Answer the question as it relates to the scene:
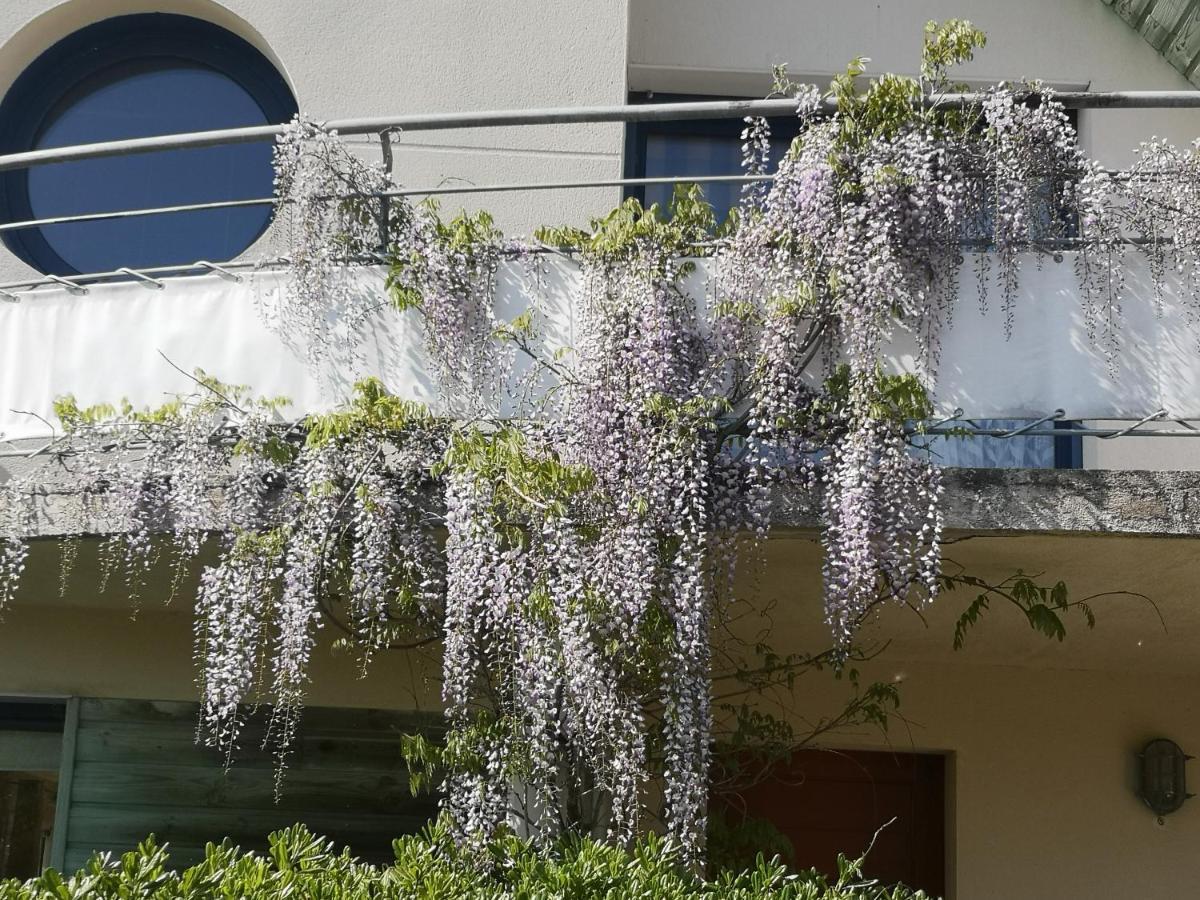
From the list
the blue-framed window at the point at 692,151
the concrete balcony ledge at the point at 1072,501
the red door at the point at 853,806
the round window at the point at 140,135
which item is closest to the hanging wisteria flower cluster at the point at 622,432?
the concrete balcony ledge at the point at 1072,501

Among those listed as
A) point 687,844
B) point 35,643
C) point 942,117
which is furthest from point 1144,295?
point 35,643

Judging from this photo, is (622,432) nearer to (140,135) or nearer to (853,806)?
(853,806)

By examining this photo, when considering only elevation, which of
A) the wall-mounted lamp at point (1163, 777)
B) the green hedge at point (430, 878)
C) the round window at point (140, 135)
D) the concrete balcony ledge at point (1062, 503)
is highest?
the round window at point (140, 135)

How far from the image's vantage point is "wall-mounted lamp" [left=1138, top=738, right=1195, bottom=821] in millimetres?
6242

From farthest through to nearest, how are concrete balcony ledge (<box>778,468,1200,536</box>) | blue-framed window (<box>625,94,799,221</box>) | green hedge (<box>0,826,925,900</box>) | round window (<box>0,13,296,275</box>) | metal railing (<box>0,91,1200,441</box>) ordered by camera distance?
1. blue-framed window (<box>625,94,799,221</box>)
2. round window (<box>0,13,296,275</box>)
3. metal railing (<box>0,91,1200,441</box>)
4. concrete balcony ledge (<box>778,468,1200,536</box>)
5. green hedge (<box>0,826,925,900</box>)

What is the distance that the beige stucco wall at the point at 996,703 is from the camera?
6.19 meters

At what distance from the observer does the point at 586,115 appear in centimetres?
472

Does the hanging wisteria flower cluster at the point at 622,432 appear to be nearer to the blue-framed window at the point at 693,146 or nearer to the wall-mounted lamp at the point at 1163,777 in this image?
the blue-framed window at the point at 693,146

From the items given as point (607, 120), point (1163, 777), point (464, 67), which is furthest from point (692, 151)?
point (1163, 777)

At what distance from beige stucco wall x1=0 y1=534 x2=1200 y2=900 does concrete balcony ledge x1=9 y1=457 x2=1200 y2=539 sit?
1515mm

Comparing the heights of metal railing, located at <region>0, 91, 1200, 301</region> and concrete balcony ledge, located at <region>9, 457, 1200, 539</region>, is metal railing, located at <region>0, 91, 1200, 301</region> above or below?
above

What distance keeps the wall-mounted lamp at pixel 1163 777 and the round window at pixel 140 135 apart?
4.98 meters

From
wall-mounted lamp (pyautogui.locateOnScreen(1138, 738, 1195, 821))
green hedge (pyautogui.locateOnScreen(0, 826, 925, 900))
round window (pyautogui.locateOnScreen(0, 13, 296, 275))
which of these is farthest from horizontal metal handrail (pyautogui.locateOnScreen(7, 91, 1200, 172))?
wall-mounted lamp (pyautogui.locateOnScreen(1138, 738, 1195, 821))

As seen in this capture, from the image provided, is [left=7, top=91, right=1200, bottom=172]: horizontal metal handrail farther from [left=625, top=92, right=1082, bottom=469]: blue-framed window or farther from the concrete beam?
[left=625, top=92, right=1082, bottom=469]: blue-framed window
